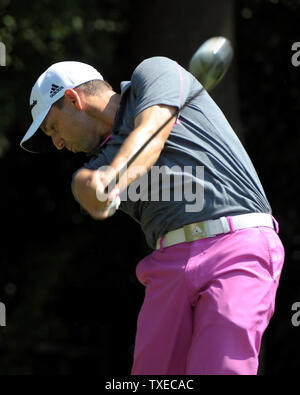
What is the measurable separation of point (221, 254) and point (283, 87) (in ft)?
15.0

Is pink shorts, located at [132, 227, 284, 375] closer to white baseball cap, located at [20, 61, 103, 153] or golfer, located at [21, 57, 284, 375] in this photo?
golfer, located at [21, 57, 284, 375]

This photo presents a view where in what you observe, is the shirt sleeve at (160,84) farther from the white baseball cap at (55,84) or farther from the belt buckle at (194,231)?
the belt buckle at (194,231)

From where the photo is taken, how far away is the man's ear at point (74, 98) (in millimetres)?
2865

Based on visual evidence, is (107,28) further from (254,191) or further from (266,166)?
(254,191)

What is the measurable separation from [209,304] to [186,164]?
46cm

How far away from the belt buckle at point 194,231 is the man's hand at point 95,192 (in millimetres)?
445

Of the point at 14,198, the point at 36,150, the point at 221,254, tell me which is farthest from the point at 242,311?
the point at 14,198

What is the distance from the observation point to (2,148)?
5922 millimetres

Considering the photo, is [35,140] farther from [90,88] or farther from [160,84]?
[160,84]

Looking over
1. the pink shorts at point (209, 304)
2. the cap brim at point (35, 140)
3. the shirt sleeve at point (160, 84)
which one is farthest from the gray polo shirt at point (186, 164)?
the cap brim at point (35, 140)

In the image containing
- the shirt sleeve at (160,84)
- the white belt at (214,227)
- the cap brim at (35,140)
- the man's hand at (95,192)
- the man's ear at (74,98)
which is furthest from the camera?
the cap brim at (35,140)

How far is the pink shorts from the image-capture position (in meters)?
2.57

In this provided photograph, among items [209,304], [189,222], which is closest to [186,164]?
[189,222]

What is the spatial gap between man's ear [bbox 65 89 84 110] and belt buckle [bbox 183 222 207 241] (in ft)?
1.90
